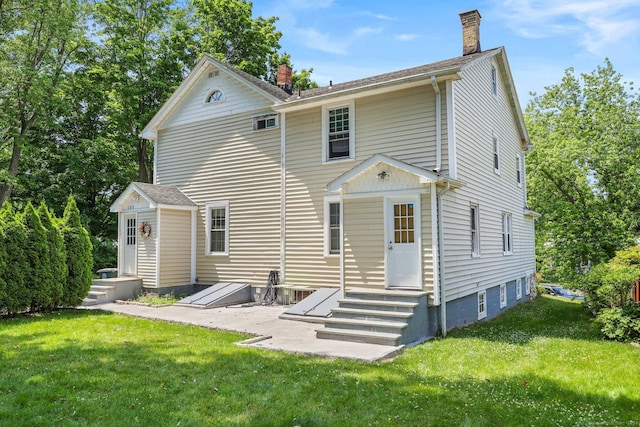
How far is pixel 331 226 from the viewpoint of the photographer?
12.3 metres

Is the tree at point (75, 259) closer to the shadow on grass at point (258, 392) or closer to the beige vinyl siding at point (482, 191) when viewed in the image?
the shadow on grass at point (258, 392)

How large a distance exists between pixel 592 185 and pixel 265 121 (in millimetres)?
15741

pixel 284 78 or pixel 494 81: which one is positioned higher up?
pixel 284 78

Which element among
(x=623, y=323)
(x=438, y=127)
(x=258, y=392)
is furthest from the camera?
(x=438, y=127)

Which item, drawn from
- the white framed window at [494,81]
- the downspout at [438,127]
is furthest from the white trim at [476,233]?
the white framed window at [494,81]

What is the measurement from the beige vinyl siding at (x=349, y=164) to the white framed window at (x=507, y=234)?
6440 millimetres

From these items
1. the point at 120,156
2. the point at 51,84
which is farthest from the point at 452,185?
the point at 120,156

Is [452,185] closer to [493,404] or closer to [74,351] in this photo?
[493,404]

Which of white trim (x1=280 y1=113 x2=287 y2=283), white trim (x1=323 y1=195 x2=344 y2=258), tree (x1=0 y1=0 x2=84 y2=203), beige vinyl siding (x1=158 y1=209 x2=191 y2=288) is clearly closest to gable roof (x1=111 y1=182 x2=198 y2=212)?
beige vinyl siding (x1=158 y1=209 x2=191 y2=288)

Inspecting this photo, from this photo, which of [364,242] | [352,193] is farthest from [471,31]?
[364,242]

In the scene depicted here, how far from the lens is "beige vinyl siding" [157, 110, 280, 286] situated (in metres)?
13.6

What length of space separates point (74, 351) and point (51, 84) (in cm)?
1641

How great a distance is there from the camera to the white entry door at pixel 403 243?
9.78 m

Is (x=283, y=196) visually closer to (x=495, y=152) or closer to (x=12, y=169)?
(x=495, y=152)
